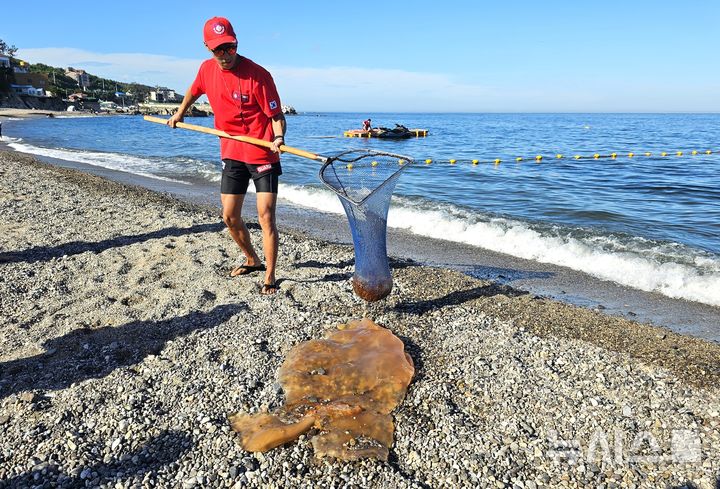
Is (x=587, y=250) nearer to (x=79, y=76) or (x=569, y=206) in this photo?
(x=569, y=206)

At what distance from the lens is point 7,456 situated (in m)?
2.75

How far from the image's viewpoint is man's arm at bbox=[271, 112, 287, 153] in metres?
4.46

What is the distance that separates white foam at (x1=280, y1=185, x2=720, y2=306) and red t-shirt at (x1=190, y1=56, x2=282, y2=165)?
4.89 metres

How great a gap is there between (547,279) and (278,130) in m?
4.20

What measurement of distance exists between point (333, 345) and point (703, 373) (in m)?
2.87

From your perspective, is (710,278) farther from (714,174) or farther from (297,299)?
(714,174)

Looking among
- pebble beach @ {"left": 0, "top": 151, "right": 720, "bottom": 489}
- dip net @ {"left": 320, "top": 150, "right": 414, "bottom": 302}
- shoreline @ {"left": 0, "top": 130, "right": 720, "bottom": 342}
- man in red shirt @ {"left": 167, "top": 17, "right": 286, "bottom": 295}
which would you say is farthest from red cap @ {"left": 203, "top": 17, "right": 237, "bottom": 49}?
shoreline @ {"left": 0, "top": 130, "right": 720, "bottom": 342}

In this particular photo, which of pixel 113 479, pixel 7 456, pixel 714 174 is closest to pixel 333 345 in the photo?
pixel 113 479

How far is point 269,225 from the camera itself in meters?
4.81

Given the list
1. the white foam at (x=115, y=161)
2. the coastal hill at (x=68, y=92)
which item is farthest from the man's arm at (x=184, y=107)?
the coastal hill at (x=68, y=92)

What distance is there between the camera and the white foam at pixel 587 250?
6516 mm

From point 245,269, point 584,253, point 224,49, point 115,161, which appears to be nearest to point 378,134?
point 115,161

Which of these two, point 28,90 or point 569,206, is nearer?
point 569,206

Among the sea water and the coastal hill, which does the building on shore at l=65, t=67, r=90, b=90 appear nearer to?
the coastal hill
